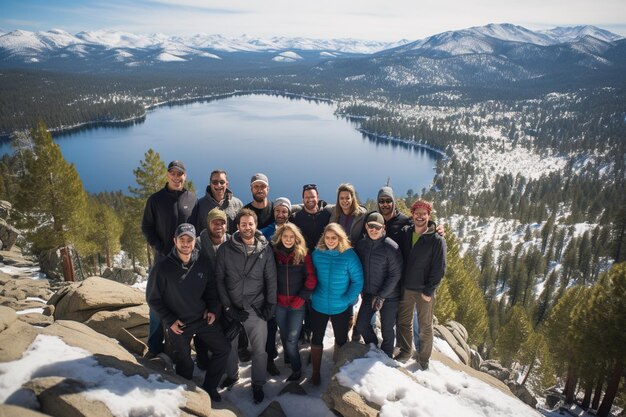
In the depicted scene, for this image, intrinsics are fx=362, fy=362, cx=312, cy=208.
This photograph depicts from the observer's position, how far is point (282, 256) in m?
6.18

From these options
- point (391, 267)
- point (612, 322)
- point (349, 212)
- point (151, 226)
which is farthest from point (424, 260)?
point (612, 322)

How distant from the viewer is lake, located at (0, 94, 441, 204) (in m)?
102

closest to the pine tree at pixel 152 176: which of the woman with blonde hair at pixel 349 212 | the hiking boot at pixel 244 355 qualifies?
the hiking boot at pixel 244 355

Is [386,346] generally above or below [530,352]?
above

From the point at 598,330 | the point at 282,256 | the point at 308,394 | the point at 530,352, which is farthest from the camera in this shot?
the point at 530,352

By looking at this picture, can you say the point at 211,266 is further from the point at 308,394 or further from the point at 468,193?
the point at 468,193

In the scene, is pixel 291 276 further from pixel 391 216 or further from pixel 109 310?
pixel 109 310

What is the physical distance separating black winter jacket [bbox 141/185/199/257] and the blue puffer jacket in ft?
9.46

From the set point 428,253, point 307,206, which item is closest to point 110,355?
point 307,206

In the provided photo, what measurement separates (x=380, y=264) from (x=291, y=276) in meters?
1.65

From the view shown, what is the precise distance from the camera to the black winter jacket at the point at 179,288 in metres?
5.50

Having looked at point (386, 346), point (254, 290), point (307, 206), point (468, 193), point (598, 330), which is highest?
point (307, 206)

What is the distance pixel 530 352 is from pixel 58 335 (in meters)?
33.9

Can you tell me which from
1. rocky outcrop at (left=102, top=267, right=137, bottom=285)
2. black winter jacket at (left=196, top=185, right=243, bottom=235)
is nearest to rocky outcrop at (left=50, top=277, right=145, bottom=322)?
black winter jacket at (left=196, top=185, right=243, bottom=235)
